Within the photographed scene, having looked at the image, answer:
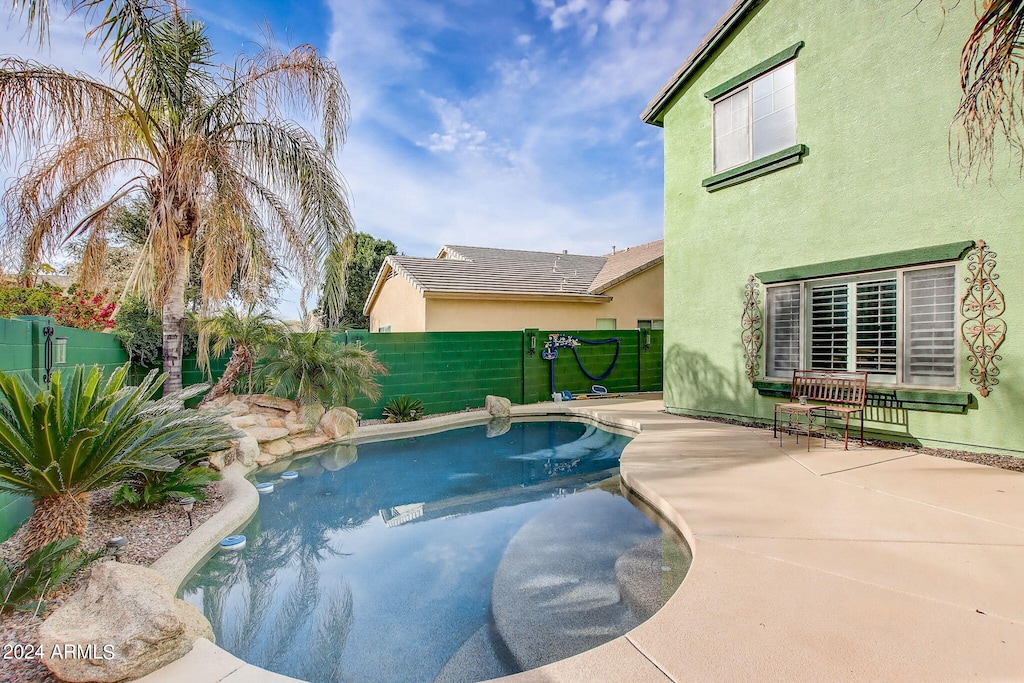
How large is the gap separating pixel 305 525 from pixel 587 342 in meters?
9.97

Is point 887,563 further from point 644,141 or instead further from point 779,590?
point 644,141

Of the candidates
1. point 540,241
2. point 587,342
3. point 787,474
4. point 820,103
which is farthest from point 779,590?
point 540,241

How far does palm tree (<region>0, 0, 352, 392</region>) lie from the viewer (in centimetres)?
680

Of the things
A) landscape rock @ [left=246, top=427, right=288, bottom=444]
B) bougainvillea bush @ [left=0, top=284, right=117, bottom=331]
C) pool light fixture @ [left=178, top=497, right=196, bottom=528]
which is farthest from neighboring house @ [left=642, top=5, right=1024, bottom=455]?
bougainvillea bush @ [left=0, top=284, right=117, bottom=331]

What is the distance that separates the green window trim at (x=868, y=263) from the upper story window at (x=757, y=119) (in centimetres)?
207

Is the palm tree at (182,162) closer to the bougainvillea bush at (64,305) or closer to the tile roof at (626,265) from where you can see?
the bougainvillea bush at (64,305)

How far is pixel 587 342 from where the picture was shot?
13992 millimetres

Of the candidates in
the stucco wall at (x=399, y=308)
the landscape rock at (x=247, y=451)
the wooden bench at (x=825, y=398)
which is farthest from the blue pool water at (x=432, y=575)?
the stucco wall at (x=399, y=308)

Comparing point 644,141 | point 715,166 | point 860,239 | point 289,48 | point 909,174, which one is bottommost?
point 860,239

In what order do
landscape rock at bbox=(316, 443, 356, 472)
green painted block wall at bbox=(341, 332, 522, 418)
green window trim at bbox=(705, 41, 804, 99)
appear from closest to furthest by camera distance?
landscape rock at bbox=(316, 443, 356, 472), green window trim at bbox=(705, 41, 804, 99), green painted block wall at bbox=(341, 332, 522, 418)

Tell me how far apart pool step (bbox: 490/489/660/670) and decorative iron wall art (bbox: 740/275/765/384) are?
174 inches

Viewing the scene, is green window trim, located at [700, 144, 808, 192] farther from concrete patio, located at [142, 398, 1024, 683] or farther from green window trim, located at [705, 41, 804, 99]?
→ concrete patio, located at [142, 398, 1024, 683]

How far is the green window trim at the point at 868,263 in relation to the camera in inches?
245

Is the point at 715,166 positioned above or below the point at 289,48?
below
